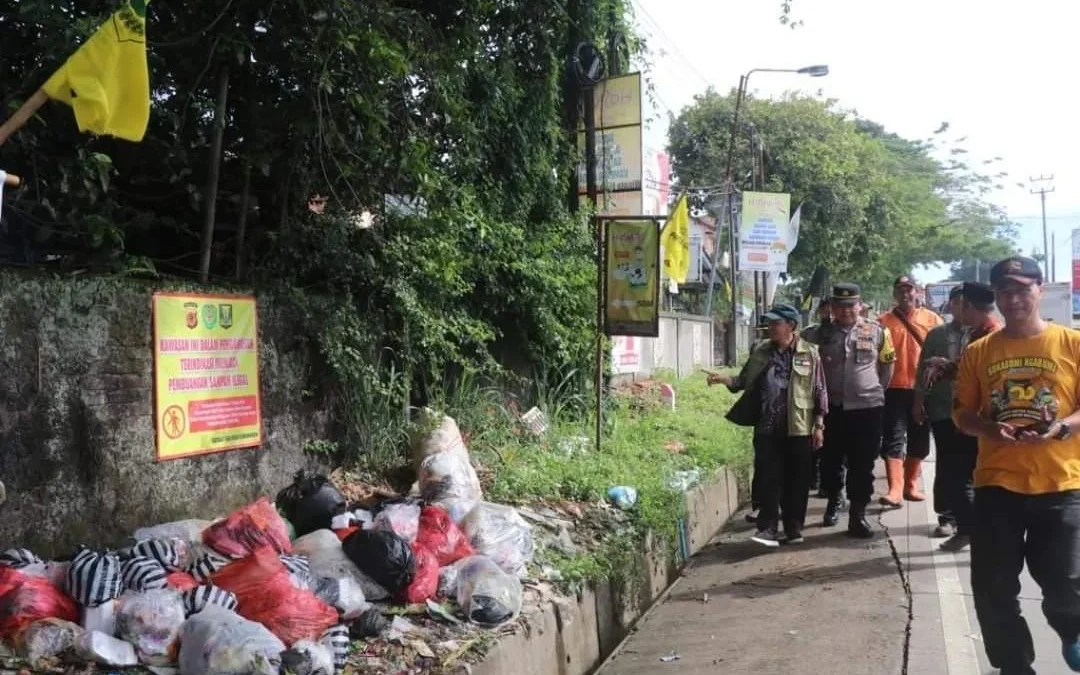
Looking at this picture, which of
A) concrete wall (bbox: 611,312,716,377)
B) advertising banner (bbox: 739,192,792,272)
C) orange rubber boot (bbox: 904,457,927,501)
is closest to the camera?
orange rubber boot (bbox: 904,457,927,501)

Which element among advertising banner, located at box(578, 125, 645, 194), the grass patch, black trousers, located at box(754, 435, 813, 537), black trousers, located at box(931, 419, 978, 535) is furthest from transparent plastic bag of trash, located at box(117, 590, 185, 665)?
advertising banner, located at box(578, 125, 645, 194)

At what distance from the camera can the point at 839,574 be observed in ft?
18.5

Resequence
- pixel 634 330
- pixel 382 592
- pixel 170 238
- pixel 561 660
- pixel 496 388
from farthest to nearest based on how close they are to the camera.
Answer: pixel 496 388 < pixel 634 330 < pixel 170 238 < pixel 561 660 < pixel 382 592

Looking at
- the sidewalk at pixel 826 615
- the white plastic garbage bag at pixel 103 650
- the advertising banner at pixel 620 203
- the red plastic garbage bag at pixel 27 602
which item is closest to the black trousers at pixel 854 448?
the sidewalk at pixel 826 615

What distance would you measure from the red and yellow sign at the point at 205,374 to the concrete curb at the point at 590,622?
2319mm

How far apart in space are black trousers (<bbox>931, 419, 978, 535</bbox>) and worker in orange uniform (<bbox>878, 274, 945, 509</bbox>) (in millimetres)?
953

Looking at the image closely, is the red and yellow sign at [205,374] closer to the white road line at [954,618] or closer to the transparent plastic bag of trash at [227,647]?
the transparent plastic bag of trash at [227,647]

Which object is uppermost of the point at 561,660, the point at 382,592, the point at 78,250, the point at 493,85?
the point at 493,85

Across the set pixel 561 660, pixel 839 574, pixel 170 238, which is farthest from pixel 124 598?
pixel 839 574

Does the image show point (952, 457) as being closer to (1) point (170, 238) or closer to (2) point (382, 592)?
(2) point (382, 592)

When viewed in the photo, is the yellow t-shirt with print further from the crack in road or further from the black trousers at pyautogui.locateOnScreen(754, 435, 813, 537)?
the black trousers at pyautogui.locateOnScreen(754, 435, 813, 537)

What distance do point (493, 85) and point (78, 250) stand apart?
4.27m

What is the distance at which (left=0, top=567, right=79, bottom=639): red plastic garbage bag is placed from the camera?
3637 mm

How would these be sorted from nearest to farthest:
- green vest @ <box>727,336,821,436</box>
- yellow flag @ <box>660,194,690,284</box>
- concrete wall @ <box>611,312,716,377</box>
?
green vest @ <box>727,336,821,436</box>
concrete wall @ <box>611,312,716,377</box>
yellow flag @ <box>660,194,690,284</box>
